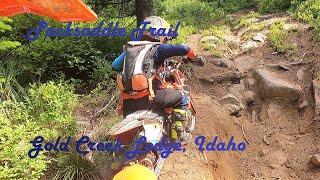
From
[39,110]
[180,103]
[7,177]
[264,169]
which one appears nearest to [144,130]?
[180,103]

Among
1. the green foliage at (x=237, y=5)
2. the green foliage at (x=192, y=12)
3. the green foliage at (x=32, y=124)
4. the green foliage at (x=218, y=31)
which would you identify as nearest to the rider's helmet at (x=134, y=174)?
the green foliage at (x=32, y=124)

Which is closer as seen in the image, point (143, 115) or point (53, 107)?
point (143, 115)

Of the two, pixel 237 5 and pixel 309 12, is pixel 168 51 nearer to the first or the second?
pixel 309 12

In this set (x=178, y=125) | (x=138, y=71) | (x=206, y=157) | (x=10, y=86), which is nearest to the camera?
(x=138, y=71)

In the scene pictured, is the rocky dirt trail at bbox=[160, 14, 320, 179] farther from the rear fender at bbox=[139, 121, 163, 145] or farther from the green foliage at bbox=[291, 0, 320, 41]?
the rear fender at bbox=[139, 121, 163, 145]

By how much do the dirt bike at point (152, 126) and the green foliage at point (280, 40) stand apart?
365 cm

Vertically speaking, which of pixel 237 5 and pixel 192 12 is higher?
pixel 237 5

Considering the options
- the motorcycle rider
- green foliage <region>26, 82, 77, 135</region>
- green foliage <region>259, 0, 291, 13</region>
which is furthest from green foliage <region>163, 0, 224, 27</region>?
the motorcycle rider

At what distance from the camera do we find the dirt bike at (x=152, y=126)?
14.3ft

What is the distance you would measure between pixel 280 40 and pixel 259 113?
80.4 inches

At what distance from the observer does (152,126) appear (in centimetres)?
451

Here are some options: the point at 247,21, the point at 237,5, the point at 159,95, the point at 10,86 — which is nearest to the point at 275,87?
the point at 159,95

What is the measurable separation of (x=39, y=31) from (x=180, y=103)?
14.9 feet

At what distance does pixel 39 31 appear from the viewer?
8.31 m
